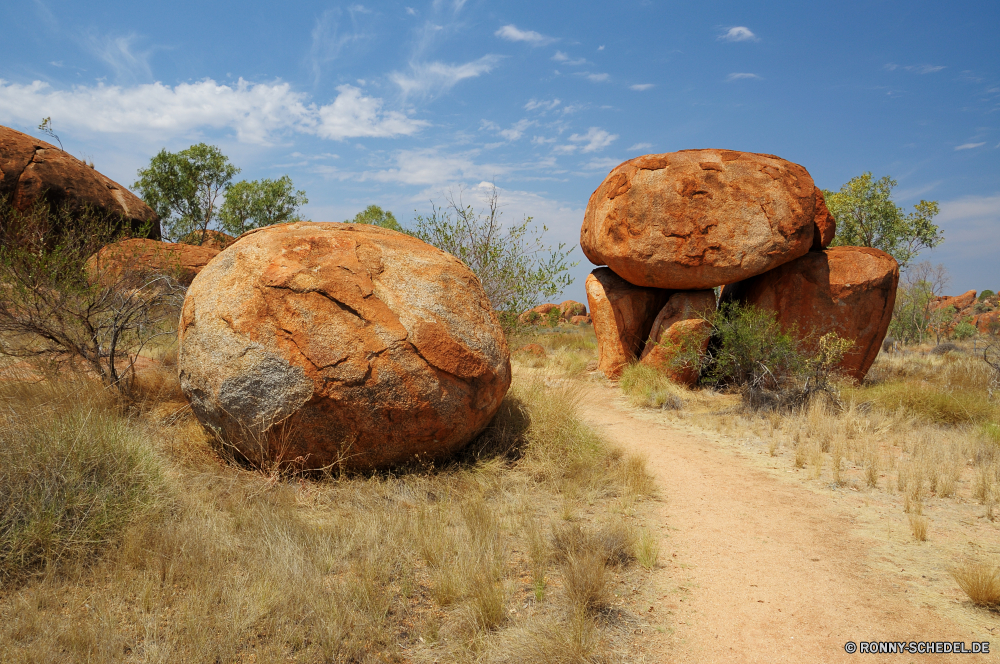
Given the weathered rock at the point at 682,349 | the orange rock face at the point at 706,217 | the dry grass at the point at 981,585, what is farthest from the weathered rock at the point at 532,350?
the dry grass at the point at 981,585

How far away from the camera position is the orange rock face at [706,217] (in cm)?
818

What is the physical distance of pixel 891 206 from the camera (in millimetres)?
14219

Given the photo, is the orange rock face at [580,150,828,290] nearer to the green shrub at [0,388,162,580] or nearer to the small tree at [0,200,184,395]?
the small tree at [0,200,184,395]

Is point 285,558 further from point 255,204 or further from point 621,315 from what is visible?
point 255,204

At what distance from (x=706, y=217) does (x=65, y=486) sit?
7.96 metres

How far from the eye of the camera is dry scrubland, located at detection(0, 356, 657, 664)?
2.52 m

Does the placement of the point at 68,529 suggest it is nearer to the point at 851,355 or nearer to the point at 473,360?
the point at 473,360

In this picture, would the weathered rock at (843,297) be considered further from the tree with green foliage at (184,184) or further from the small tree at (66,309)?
the tree with green foliage at (184,184)

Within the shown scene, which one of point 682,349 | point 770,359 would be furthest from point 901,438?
point 682,349

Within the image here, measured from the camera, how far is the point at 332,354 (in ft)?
13.3

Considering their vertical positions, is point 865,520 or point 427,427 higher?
point 427,427

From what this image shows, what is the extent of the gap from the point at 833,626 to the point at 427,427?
9.13 ft

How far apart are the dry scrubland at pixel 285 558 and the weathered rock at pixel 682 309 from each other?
16.5 feet

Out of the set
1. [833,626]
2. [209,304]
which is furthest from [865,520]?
[209,304]
